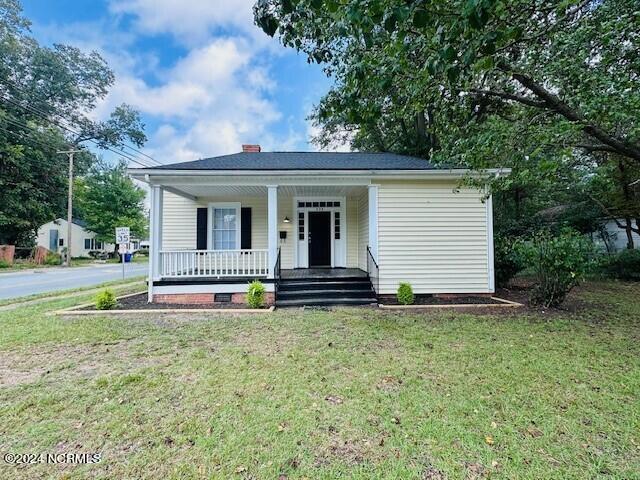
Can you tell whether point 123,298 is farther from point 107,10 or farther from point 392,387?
point 107,10

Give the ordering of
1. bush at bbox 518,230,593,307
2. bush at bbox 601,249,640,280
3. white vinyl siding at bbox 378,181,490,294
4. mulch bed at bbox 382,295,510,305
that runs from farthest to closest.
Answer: bush at bbox 601,249,640,280
white vinyl siding at bbox 378,181,490,294
mulch bed at bbox 382,295,510,305
bush at bbox 518,230,593,307

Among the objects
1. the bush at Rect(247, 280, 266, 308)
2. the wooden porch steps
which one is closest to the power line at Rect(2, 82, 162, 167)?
the bush at Rect(247, 280, 266, 308)

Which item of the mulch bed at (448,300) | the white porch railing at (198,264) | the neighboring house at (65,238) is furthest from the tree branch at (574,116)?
the neighboring house at (65,238)

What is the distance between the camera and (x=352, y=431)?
250 cm

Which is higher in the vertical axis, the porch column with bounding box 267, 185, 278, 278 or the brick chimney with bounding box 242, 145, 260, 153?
the brick chimney with bounding box 242, 145, 260, 153

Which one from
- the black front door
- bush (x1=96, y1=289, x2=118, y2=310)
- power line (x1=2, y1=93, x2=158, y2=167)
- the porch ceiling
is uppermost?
power line (x1=2, y1=93, x2=158, y2=167)

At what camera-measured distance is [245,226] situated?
977 centimetres

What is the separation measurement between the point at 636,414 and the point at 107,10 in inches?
718

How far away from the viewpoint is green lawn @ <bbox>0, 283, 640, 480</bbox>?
84.4 inches

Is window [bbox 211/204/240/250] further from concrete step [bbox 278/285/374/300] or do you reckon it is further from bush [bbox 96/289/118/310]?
bush [bbox 96/289/118/310]

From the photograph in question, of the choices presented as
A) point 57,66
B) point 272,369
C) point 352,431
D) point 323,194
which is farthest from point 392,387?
point 57,66

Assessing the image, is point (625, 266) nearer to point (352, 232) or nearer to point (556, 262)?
point (556, 262)

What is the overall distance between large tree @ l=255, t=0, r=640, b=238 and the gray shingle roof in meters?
1.35

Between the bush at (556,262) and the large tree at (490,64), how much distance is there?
1.53 meters
